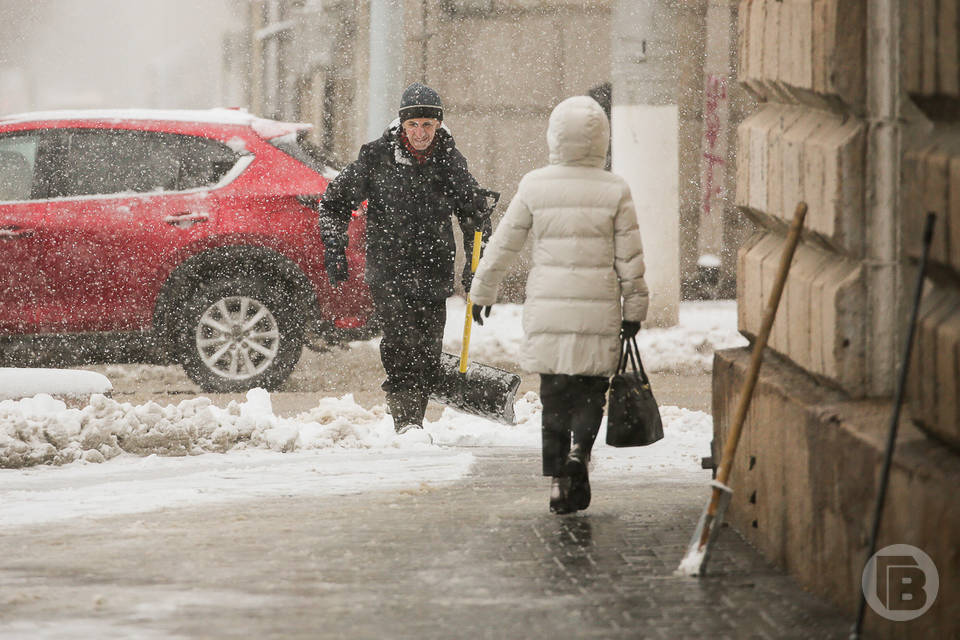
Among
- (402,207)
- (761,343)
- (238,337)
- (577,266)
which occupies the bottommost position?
(238,337)

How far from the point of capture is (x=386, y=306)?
8.84 meters

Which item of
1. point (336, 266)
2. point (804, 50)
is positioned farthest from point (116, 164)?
point (804, 50)

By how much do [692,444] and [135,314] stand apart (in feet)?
13.1

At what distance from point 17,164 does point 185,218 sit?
1.17m

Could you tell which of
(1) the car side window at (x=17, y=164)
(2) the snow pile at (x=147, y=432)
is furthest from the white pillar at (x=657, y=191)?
(2) the snow pile at (x=147, y=432)

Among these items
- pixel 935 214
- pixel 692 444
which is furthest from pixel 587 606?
pixel 692 444

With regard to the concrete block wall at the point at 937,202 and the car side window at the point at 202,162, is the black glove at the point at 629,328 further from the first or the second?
the car side window at the point at 202,162

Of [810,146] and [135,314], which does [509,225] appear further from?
[135,314]

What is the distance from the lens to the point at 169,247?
1086 centimetres

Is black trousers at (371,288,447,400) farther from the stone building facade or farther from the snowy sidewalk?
the stone building facade

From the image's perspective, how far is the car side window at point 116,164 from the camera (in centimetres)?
1102

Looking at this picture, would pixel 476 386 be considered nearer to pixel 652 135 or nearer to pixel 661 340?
pixel 661 340

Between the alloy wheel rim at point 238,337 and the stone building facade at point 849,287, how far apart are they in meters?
5.06

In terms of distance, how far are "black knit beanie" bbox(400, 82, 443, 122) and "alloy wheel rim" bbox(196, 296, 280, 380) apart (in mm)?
2715
